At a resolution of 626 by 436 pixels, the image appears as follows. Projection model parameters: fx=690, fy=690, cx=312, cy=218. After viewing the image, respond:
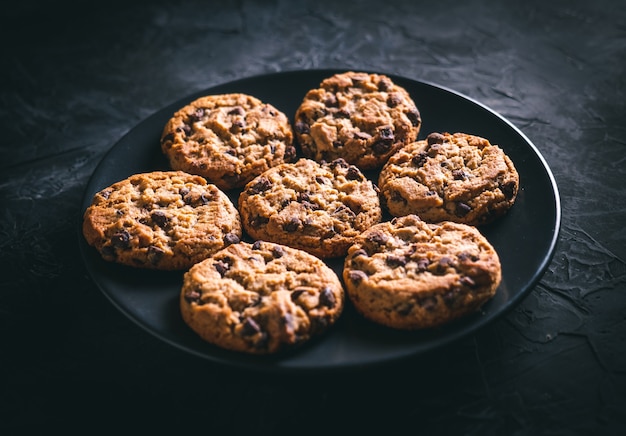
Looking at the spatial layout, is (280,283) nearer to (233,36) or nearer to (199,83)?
(199,83)

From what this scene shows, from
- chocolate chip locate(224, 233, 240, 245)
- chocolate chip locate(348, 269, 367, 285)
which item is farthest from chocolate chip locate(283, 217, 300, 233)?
chocolate chip locate(348, 269, 367, 285)

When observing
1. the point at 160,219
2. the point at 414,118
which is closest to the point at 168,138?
the point at 160,219

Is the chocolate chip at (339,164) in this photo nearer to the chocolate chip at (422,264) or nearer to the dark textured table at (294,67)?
the chocolate chip at (422,264)

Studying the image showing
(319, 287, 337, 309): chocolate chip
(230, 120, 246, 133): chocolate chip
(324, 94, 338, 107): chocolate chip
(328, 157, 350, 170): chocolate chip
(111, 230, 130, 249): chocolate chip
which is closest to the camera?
(319, 287, 337, 309): chocolate chip

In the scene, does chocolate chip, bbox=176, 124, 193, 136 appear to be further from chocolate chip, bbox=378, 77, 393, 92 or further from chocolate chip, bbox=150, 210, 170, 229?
chocolate chip, bbox=378, 77, 393, 92

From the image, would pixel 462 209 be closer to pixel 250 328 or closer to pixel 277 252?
pixel 277 252

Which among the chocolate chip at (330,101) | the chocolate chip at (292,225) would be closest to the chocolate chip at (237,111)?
the chocolate chip at (330,101)

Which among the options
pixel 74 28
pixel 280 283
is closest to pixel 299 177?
pixel 280 283
